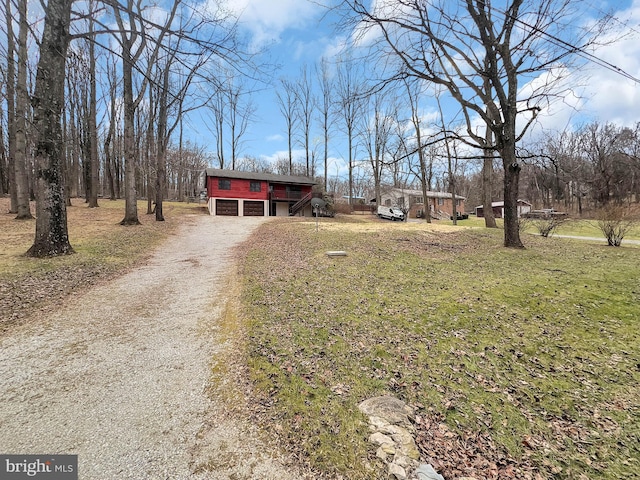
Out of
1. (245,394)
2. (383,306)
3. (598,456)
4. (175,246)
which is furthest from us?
(175,246)

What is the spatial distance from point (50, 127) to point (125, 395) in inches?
299

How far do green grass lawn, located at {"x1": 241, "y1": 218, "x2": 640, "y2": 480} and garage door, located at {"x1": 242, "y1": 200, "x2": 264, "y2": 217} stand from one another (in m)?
23.7

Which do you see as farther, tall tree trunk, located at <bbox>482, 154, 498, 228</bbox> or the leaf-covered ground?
tall tree trunk, located at <bbox>482, 154, 498, 228</bbox>

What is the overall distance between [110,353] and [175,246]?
26.9 feet

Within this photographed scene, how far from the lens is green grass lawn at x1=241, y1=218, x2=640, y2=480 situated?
2375 millimetres

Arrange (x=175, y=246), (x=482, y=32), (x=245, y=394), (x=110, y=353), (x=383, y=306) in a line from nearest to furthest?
(x=245, y=394)
(x=110, y=353)
(x=383, y=306)
(x=482, y=32)
(x=175, y=246)

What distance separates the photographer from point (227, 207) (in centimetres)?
2880

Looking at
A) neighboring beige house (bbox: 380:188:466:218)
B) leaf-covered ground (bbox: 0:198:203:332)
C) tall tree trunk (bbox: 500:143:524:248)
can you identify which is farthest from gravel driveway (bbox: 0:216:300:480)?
neighboring beige house (bbox: 380:188:466:218)

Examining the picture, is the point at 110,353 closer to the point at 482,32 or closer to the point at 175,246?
the point at 175,246

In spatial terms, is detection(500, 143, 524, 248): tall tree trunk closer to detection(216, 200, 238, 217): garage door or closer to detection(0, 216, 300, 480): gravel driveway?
detection(0, 216, 300, 480): gravel driveway

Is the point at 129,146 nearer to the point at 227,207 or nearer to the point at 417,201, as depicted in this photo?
the point at 227,207

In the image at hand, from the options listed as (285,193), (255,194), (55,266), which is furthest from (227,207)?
(55,266)

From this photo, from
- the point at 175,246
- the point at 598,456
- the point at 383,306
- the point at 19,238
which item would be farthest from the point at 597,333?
the point at 19,238

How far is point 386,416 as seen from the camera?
266cm
